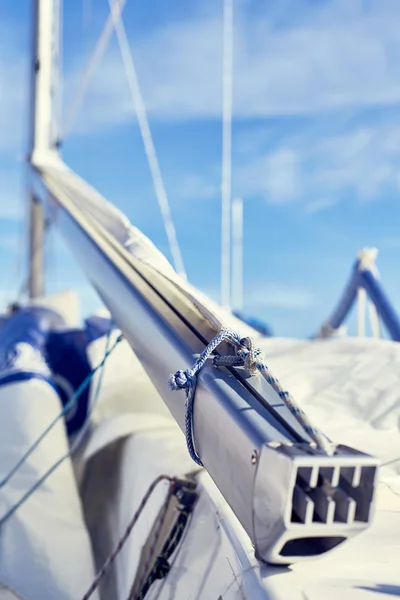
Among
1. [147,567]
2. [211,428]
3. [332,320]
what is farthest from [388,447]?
[332,320]

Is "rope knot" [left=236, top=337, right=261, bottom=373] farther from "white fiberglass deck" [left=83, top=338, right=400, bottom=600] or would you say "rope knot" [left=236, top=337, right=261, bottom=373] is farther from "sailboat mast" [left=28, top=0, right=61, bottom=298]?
"sailboat mast" [left=28, top=0, right=61, bottom=298]

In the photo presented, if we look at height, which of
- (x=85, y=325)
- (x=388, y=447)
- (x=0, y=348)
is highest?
(x=85, y=325)

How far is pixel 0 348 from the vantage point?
71.0 inches

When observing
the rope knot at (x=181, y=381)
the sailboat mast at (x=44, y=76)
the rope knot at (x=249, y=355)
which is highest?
the sailboat mast at (x=44, y=76)

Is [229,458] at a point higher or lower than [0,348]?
lower

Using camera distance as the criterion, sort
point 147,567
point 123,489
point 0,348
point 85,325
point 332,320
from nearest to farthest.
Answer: point 147,567, point 123,489, point 0,348, point 85,325, point 332,320

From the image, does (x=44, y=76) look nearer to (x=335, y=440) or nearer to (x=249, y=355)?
(x=335, y=440)

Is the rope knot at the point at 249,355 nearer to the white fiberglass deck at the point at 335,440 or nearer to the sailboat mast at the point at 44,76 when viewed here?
the white fiberglass deck at the point at 335,440

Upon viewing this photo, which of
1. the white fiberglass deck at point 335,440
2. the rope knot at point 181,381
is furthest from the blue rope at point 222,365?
the white fiberglass deck at point 335,440

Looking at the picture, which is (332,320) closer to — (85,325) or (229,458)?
(85,325)

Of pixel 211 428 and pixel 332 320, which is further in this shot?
pixel 332 320

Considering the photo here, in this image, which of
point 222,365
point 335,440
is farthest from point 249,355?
point 335,440

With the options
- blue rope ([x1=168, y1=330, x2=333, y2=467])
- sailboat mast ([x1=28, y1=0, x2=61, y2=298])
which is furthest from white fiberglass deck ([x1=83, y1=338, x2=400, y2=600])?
sailboat mast ([x1=28, y1=0, x2=61, y2=298])

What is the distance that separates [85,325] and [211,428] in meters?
1.55
